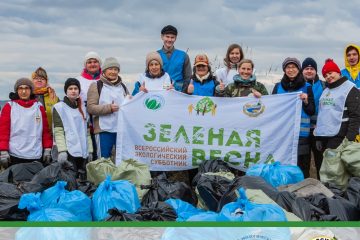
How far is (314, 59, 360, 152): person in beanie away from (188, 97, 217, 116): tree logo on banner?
51.6 inches

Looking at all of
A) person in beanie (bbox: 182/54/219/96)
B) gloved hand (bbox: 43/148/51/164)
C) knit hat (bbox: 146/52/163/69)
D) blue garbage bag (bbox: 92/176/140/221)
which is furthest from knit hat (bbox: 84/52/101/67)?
blue garbage bag (bbox: 92/176/140/221)

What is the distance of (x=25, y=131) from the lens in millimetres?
6695

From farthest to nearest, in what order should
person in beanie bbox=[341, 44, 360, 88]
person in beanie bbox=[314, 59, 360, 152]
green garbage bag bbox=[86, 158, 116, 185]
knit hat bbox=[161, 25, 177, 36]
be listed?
knit hat bbox=[161, 25, 177, 36] → person in beanie bbox=[341, 44, 360, 88] → person in beanie bbox=[314, 59, 360, 152] → green garbage bag bbox=[86, 158, 116, 185]

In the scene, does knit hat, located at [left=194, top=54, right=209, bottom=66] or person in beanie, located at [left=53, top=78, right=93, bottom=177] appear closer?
person in beanie, located at [left=53, top=78, right=93, bottom=177]

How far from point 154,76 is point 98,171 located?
62.9 inches

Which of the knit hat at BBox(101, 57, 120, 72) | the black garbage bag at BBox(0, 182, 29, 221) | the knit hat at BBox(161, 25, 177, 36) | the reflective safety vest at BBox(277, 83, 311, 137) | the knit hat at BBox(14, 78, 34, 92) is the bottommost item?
the black garbage bag at BBox(0, 182, 29, 221)

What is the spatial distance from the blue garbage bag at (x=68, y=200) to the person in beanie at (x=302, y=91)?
10.2ft

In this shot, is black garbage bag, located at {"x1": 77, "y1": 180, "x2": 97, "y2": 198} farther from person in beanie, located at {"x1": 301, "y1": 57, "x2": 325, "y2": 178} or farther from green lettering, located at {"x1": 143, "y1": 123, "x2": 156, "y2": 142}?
person in beanie, located at {"x1": 301, "y1": 57, "x2": 325, "y2": 178}

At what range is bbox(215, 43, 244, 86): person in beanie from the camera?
754cm

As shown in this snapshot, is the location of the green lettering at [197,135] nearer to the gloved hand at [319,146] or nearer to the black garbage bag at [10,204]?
the gloved hand at [319,146]

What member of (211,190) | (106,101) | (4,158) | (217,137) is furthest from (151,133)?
(211,190)

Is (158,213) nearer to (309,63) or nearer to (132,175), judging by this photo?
(132,175)

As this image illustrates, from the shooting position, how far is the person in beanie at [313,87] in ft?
23.3

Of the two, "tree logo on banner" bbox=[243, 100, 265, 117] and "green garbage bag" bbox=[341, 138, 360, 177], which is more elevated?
"tree logo on banner" bbox=[243, 100, 265, 117]
